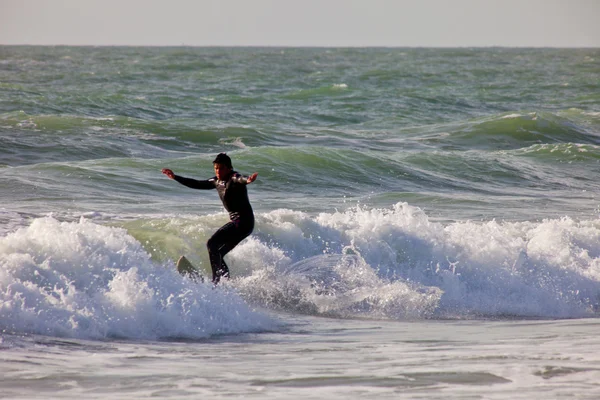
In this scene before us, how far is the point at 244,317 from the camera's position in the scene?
8867mm

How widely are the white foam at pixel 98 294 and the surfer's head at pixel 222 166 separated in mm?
1108

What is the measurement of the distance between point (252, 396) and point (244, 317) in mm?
2657

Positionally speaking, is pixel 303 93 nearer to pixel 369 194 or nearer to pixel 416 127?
pixel 416 127

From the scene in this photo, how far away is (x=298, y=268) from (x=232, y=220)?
1.45 metres

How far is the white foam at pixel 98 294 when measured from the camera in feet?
26.3

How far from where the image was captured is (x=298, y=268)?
1106 cm

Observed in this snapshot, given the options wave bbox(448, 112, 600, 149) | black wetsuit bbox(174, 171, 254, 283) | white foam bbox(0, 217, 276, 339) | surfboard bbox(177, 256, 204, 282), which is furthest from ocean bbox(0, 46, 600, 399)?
wave bbox(448, 112, 600, 149)

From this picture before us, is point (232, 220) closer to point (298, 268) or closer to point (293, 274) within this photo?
point (293, 274)

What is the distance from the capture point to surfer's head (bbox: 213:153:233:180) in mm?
9695

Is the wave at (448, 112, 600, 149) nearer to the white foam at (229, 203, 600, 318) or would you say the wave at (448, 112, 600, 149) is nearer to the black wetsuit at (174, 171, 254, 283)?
the white foam at (229, 203, 600, 318)

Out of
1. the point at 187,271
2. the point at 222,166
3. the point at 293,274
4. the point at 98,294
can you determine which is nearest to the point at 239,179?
the point at 222,166

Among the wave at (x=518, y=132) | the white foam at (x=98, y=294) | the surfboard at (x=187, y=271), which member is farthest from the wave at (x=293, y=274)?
the wave at (x=518, y=132)

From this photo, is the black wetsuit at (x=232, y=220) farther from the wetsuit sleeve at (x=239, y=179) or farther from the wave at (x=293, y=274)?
the wave at (x=293, y=274)

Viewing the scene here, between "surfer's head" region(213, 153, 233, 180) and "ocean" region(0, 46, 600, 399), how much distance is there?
1.10m
